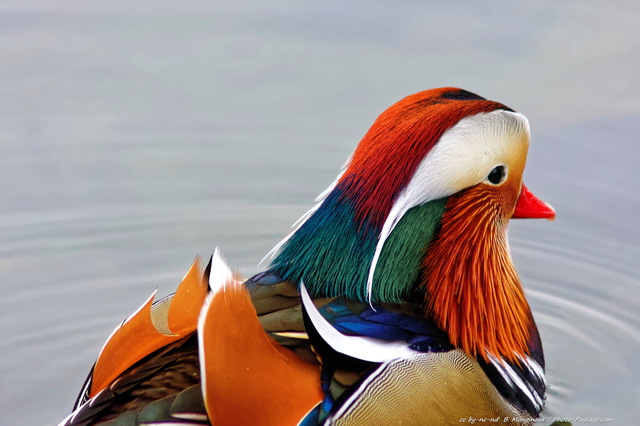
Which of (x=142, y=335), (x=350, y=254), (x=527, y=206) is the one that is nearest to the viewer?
(x=142, y=335)

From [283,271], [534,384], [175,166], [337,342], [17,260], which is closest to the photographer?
[337,342]

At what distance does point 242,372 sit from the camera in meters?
2.45

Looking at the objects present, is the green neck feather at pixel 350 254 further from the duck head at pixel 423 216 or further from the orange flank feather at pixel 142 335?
the orange flank feather at pixel 142 335

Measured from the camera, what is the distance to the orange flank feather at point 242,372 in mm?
2410

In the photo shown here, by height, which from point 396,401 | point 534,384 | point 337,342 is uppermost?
point 337,342

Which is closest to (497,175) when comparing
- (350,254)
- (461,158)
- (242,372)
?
(461,158)

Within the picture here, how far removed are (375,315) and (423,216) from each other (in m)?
0.39

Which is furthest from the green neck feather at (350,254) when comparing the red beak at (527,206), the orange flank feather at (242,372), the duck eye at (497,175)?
the red beak at (527,206)

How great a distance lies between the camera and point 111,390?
266 cm

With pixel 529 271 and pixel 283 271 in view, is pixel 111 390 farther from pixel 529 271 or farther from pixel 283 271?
pixel 529 271

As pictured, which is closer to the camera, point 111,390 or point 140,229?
point 111,390

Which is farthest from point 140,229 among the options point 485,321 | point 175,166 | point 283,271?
point 485,321

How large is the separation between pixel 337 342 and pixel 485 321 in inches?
29.1

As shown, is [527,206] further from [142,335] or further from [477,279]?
[142,335]
